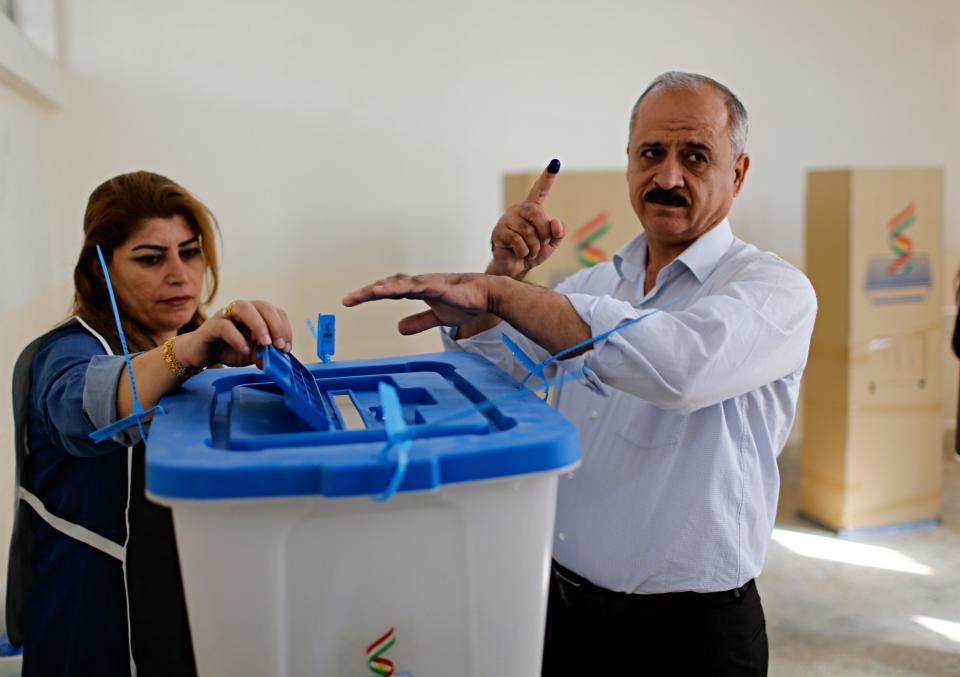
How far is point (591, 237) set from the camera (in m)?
3.59

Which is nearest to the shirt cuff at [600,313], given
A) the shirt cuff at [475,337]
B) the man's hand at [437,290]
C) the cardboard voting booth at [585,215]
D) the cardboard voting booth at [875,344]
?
the man's hand at [437,290]

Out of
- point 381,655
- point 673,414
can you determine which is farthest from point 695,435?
point 381,655

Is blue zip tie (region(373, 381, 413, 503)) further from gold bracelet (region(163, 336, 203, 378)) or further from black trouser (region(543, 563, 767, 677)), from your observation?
black trouser (region(543, 563, 767, 677))

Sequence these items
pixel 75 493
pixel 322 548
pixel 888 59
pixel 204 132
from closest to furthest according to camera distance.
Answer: pixel 322 548 → pixel 75 493 → pixel 204 132 → pixel 888 59

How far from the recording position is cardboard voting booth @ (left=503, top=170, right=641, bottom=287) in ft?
11.7

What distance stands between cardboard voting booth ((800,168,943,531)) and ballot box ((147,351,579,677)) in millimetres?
3266

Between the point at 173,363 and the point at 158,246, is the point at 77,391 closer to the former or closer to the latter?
the point at 173,363

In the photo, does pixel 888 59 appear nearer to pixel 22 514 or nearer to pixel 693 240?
pixel 693 240

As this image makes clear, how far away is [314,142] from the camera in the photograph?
3.74 m

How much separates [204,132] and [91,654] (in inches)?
107

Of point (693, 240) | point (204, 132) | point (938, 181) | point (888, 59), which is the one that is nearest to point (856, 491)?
point (938, 181)

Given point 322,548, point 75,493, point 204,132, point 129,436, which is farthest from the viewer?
point 204,132

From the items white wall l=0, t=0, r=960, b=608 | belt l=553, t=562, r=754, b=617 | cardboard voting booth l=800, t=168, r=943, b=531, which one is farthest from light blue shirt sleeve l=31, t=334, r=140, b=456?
cardboard voting booth l=800, t=168, r=943, b=531

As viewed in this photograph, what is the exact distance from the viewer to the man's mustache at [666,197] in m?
1.39
